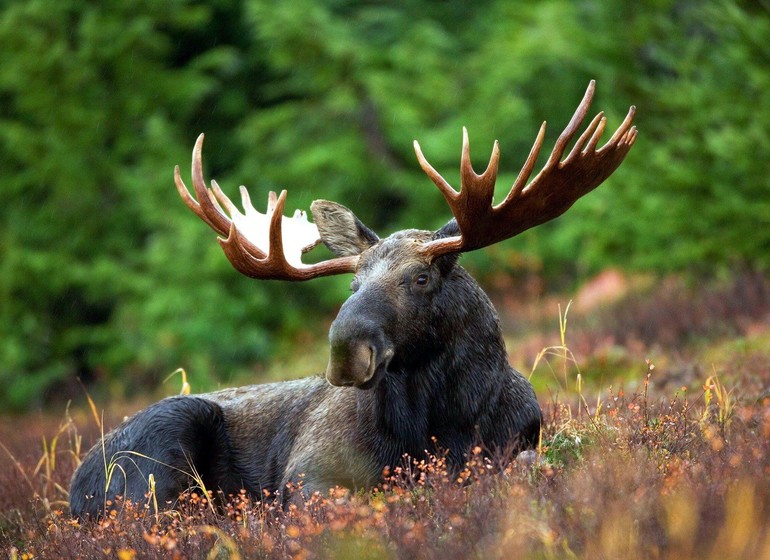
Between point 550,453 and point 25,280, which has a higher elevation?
point 550,453

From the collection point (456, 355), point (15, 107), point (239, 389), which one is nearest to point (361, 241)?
point (456, 355)

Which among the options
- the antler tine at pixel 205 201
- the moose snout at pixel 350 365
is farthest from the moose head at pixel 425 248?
the antler tine at pixel 205 201

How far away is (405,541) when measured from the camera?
3406mm

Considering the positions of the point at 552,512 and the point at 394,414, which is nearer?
the point at 552,512

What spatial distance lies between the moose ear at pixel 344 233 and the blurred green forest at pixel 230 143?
28.6 feet

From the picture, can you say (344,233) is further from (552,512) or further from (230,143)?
(230,143)

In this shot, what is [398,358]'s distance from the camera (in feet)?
16.3

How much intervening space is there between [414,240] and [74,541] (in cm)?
213

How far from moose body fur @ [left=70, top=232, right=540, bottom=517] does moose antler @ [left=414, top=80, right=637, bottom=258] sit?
26cm

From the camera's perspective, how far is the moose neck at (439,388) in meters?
5.01

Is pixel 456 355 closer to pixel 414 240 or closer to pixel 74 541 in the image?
pixel 414 240

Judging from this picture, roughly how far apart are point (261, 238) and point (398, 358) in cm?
145

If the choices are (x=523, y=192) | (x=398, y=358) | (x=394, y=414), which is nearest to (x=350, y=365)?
(x=398, y=358)

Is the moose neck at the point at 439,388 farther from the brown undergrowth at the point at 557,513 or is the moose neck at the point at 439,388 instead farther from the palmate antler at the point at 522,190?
the palmate antler at the point at 522,190
